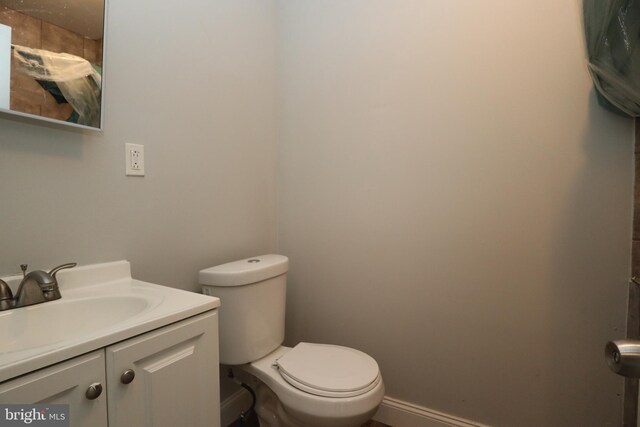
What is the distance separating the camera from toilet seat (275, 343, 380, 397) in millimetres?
991

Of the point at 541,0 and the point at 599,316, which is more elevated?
the point at 541,0

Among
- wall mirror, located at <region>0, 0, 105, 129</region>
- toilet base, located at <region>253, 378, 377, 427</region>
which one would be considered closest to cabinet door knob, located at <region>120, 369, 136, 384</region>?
toilet base, located at <region>253, 378, 377, 427</region>

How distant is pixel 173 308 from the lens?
740mm

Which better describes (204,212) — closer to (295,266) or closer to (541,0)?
(295,266)

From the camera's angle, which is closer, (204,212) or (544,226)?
(544,226)

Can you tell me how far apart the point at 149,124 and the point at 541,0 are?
1513 mm

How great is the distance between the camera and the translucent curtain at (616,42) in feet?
2.05

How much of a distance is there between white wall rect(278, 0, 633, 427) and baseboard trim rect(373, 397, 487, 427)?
0.04 m

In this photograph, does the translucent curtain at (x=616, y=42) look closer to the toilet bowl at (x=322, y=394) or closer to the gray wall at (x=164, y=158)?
the toilet bowl at (x=322, y=394)

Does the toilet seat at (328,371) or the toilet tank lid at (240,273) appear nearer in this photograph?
the toilet seat at (328,371)

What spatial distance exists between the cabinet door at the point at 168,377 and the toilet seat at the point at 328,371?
0.31m

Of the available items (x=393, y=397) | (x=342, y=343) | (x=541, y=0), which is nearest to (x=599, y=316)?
(x=393, y=397)

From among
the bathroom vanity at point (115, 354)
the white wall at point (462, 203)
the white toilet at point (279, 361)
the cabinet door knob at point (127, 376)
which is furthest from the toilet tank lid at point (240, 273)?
the cabinet door knob at point (127, 376)

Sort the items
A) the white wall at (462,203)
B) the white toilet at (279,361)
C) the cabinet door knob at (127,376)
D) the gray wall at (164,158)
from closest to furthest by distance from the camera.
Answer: the cabinet door knob at (127,376), the gray wall at (164,158), the white toilet at (279,361), the white wall at (462,203)
